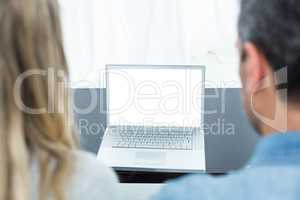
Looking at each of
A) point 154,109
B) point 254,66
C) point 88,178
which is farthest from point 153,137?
point 254,66

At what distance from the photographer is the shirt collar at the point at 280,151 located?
608mm

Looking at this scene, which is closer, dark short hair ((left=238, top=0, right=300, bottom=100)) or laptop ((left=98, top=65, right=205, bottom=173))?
dark short hair ((left=238, top=0, right=300, bottom=100))

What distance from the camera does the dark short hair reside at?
614 millimetres

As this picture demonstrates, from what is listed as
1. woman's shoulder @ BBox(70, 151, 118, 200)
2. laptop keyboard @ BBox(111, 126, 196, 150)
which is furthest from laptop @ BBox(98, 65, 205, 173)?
woman's shoulder @ BBox(70, 151, 118, 200)

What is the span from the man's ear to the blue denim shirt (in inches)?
3.5

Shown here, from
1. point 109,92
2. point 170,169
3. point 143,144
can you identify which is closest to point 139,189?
point 170,169

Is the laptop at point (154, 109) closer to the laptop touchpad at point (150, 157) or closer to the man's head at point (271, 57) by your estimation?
the laptop touchpad at point (150, 157)

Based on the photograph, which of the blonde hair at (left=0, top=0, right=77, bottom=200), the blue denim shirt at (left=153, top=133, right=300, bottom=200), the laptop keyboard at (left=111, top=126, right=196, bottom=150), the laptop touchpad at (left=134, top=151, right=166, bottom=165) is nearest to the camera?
the blue denim shirt at (left=153, top=133, right=300, bottom=200)

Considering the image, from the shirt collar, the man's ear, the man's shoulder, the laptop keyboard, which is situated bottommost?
the laptop keyboard

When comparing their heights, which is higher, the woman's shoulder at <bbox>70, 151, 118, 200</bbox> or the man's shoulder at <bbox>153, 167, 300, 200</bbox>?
the man's shoulder at <bbox>153, 167, 300, 200</bbox>

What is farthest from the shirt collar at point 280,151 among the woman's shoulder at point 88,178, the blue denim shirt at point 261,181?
the woman's shoulder at point 88,178

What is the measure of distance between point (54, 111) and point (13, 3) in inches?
8.4

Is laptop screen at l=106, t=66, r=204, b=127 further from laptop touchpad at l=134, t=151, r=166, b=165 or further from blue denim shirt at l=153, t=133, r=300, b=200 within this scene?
blue denim shirt at l=153, t=133, r=300, b=200

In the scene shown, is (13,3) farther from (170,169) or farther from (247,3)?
(170,169)
